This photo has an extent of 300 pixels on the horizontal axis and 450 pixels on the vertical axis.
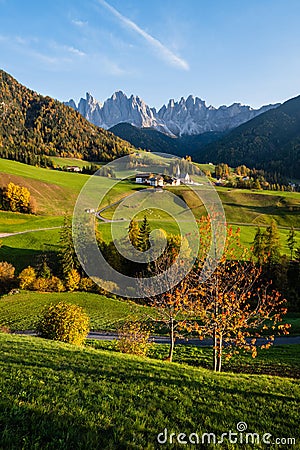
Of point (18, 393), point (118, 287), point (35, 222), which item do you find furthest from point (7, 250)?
point (18, 393)

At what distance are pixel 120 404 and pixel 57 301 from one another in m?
45.7

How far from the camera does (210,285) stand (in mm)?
18438

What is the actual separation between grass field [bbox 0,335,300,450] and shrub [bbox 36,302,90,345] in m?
10.4

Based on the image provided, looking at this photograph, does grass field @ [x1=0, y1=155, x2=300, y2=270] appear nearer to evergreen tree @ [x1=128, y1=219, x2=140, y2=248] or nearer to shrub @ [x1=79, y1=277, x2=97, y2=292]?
evergreen tree @ [x1=128, y1=219, x2=140, y2=248]

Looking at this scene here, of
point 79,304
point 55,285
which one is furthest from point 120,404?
point 55,285

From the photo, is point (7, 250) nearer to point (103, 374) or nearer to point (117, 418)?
point (103, 374)

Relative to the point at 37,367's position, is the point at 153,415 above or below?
above

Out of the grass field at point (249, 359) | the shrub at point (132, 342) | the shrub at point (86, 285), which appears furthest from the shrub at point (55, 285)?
the shrub at point (132, 342)

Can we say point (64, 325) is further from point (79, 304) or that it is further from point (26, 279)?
point (26, 279)

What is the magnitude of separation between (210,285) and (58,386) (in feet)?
40.7

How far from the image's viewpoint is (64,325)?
23.5 meters

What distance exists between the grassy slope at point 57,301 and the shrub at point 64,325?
13.6 m

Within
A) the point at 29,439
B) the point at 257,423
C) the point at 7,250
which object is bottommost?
the point at 7,250

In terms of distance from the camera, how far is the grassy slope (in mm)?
39797
